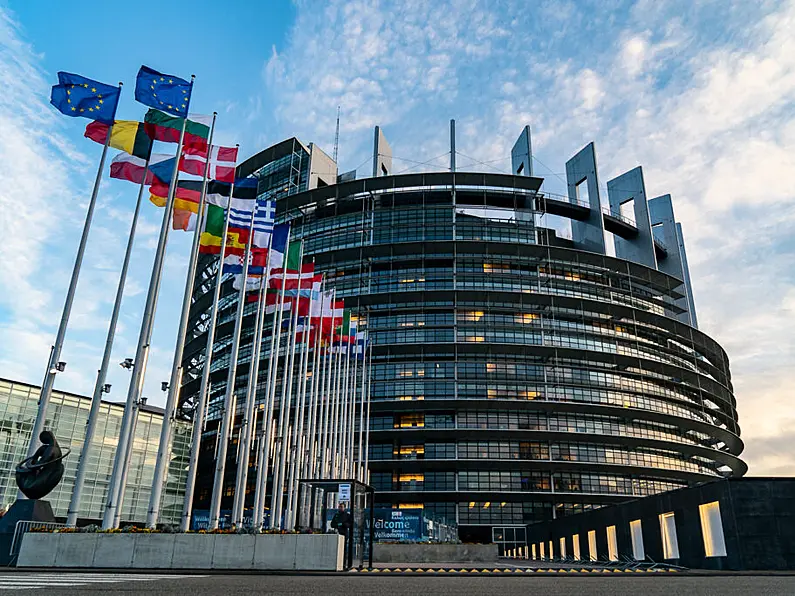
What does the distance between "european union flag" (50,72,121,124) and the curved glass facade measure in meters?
52.3

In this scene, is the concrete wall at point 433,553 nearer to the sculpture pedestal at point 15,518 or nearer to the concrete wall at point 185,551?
the concrete wall at point 185,551

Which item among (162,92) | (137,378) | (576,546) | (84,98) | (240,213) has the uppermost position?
(162,92)

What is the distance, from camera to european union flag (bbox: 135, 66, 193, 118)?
2666cm

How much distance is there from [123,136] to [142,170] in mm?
1667

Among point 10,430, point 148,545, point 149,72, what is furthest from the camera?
point 10,430

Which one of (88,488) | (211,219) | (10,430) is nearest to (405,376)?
(88,488)

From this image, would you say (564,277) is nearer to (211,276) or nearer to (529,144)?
(529,144)

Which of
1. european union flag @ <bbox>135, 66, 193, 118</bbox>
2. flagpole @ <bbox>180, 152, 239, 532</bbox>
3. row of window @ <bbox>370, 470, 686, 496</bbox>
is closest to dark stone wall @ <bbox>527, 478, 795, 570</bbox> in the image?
flagpole @ <bbox>180, 152, 239, 532</bbox>

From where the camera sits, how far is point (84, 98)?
85.9ft

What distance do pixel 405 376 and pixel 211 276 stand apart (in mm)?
39744

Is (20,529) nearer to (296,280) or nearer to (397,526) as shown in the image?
(296,280)

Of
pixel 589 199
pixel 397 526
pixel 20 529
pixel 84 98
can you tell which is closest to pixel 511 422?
pixel 397 526

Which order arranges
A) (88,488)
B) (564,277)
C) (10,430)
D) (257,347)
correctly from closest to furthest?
(257,347), (10,430), (88,488), (564,277)

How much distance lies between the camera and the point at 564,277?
8400 cm
